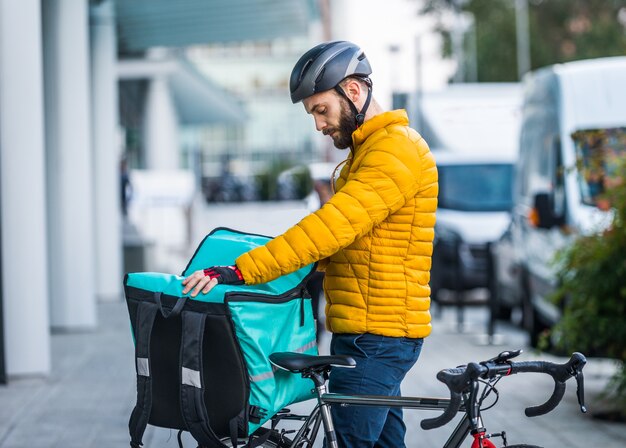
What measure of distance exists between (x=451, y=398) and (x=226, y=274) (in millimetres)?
763

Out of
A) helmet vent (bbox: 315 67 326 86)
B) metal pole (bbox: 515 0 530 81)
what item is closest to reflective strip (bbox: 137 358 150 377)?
helmet vent (bbox: 315 67 326 86)

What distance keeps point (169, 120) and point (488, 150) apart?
17.9 meters

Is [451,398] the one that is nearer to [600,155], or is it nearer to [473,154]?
[600,155]

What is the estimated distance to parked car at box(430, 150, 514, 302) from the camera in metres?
17.5

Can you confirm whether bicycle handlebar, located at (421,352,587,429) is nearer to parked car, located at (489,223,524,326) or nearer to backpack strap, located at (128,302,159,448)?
backpack strap, located at (128,302,159,448)

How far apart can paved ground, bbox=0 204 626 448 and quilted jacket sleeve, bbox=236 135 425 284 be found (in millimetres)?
814

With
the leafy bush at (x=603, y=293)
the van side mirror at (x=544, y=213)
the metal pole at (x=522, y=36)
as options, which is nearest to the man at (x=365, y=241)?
the leafy bush at (x=603, y=293)

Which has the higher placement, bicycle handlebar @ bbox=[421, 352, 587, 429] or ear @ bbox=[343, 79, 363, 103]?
ear @ bbox=[343, 79, 363, 103]

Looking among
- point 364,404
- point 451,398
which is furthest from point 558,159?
point 451,398

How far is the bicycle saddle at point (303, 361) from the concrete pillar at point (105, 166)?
44.3 feet

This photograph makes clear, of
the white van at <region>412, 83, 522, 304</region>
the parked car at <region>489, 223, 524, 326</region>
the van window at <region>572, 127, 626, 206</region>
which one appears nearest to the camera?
the van window at <region>572, 127, 626, 206</region>

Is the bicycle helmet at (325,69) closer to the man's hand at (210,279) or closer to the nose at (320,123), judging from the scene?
the nose at (320,123)

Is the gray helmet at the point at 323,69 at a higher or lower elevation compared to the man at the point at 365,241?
higher

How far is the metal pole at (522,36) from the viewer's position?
53938 millimetres
